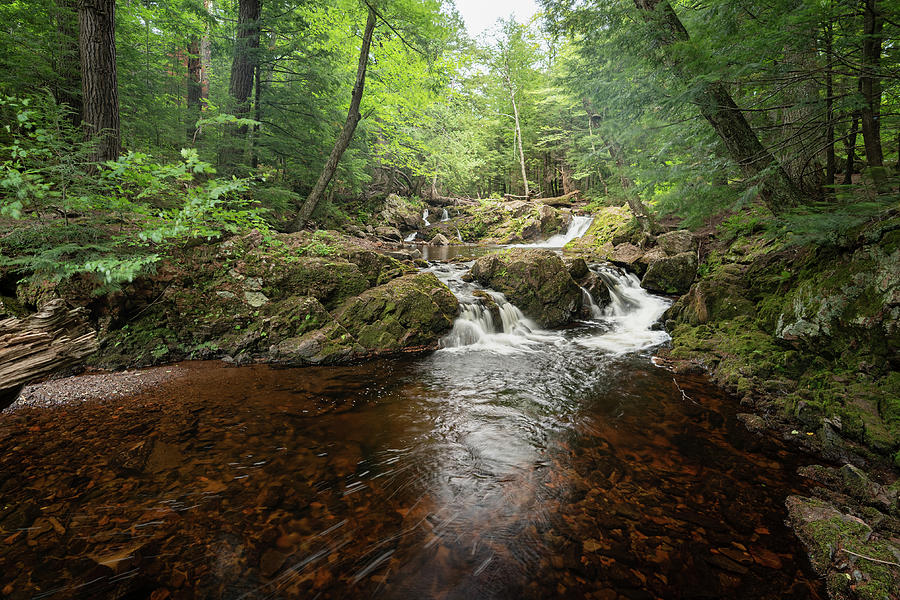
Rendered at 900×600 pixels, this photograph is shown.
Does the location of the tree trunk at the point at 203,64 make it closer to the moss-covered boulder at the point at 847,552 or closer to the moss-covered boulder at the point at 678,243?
the moss-covered boulder at the point at 847,552

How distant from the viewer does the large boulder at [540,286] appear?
8.66 meters

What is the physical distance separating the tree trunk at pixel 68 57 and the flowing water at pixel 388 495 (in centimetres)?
583

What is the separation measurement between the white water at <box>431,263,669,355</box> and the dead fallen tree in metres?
5.20

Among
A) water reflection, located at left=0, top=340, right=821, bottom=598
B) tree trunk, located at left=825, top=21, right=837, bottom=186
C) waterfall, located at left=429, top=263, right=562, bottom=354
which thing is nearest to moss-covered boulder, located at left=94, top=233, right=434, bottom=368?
water reflection, located at left=0, top=340, right=821, bottom=598

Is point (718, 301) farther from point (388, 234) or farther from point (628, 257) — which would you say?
point (388, 234)

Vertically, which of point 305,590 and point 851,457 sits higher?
point 851,457

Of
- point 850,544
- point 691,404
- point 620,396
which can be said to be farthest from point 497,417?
point 850,544

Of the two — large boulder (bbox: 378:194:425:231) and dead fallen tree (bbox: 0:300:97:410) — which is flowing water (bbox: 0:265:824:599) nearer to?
dead fallen tree (bbox: 0:300:97:410)

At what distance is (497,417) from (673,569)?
91.8 inches

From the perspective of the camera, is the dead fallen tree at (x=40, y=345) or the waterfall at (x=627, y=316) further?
the waterfall at (x=627, y=316)

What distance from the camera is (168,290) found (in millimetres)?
5539

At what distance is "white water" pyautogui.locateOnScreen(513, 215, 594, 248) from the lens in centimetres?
1825

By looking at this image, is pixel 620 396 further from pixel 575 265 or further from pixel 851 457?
pixel 575 265

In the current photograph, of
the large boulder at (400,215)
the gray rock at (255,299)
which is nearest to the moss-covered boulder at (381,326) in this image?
the gray rock at (255,299)
